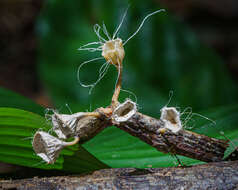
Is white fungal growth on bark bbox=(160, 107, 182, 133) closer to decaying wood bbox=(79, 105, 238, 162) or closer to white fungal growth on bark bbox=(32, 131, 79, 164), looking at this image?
decaying wood bbox=(79, 105, 238, 162)

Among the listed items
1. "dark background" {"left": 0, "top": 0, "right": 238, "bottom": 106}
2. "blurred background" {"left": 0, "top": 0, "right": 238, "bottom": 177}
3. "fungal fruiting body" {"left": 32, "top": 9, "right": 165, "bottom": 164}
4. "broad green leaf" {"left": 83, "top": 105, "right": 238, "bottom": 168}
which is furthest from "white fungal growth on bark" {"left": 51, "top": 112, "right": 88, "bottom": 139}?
"dark background" {"left": 0, "top": 0, "right": 238, "bottom": 106}

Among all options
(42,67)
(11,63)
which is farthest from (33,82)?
(42,67)

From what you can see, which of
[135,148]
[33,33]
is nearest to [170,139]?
[135,148]

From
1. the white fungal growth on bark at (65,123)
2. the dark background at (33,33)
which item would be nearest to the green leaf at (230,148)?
the white fungal growth on bark at (65,123)

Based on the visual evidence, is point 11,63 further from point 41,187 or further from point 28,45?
point 41,187

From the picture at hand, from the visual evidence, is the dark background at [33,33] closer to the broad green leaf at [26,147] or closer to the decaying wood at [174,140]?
the broad green leaf at [26,147]

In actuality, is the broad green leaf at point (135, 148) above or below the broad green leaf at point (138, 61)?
below

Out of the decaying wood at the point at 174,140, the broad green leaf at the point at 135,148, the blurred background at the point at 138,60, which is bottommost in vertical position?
the decaying wood at the point at 174,140
